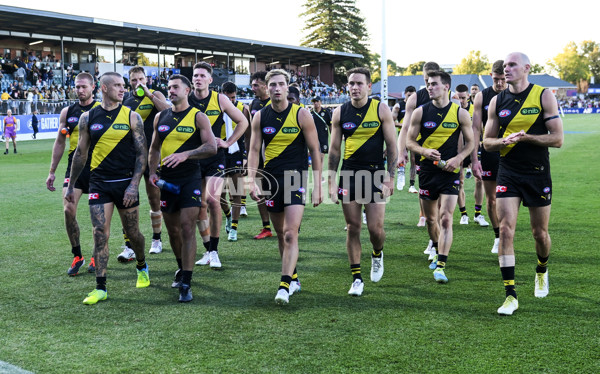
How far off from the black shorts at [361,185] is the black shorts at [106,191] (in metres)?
2.27

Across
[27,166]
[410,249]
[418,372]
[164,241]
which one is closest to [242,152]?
[164,241]

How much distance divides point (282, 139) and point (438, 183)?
73.2 inches

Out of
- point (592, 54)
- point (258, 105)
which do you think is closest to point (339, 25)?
point (592, 54)

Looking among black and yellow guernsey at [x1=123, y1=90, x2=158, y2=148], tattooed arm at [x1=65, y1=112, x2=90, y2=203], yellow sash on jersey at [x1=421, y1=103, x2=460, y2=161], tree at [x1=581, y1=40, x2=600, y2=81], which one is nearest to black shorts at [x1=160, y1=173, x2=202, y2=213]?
tattooed arm at [x1=65, y1=112, x2=90, y2=203]

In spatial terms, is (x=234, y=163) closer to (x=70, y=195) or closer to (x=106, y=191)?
(x=70, y=195)

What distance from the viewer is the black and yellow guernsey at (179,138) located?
5.87m

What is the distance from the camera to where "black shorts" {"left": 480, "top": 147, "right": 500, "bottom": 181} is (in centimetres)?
727

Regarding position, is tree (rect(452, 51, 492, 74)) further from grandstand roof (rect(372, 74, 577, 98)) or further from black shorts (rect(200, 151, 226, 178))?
black shorts (rect(200, 151, 226, 178))

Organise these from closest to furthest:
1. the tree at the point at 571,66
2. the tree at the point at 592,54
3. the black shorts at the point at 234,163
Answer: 1. the black shorts at the point at 234,163
2. the tree at the point at 571,66
3. the tree at the point at 592,54

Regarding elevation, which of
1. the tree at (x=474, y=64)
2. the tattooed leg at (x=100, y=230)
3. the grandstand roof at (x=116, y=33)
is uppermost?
the tree at (x=474, y=64)

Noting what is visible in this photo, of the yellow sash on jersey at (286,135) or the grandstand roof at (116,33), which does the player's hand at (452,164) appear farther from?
the grandstand roof at (116,33)

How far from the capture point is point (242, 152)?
9.28 meters

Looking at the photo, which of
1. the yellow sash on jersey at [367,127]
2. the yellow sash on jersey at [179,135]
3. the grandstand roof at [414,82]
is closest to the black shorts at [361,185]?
the yellow sash on jersey at [367,127]

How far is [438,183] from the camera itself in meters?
6.38
